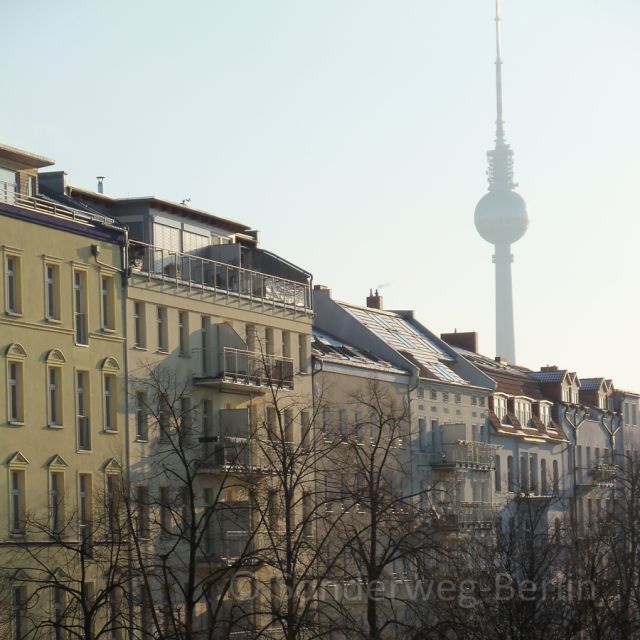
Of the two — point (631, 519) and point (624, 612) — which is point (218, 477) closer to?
point (624, 612)

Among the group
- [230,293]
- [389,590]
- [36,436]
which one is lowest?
[389,590]

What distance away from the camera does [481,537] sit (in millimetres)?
93188

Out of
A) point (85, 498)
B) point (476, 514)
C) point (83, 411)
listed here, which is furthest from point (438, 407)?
point (85, 498)

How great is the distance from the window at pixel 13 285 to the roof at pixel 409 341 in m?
31.6

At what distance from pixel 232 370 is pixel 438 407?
22932 mm

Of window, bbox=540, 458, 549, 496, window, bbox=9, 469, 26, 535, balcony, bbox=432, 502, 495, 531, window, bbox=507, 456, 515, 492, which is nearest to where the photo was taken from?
window, bbox=9, 469, 26, 535

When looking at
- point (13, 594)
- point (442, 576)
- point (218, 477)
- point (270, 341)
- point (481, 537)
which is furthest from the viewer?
point (481, 537)

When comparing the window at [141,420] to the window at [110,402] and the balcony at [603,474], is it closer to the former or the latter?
the window at [110,402]

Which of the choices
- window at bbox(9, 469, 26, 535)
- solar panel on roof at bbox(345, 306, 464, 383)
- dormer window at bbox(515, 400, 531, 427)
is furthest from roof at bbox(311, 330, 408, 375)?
window at bbox(9, 469, 26, 535)

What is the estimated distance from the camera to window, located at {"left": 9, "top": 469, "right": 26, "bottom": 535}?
59.5 metres

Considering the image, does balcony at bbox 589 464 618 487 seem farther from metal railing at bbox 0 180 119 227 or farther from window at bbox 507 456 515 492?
metal railing at bbox 0 180 119 227

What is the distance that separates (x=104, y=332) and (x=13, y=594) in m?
10.6

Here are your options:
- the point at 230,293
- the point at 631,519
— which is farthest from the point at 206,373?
the point at 631,519

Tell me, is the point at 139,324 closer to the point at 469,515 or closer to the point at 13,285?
the point at 13,285
